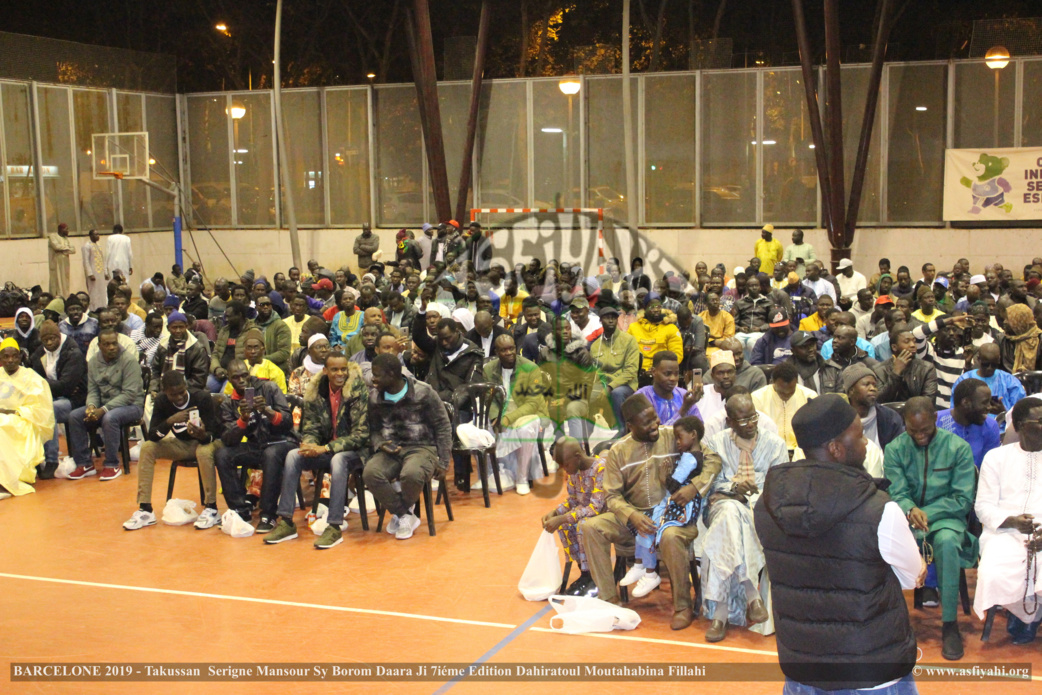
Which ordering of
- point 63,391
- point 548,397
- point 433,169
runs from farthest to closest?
1. point 433,169
2. point 63,391
3. point 548,397

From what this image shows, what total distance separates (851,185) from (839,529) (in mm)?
18008

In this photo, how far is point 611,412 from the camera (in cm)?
930

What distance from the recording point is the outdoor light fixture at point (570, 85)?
21250 mm

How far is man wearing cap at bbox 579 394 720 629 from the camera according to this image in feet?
19.5

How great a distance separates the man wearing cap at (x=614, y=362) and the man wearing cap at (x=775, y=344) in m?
1.07

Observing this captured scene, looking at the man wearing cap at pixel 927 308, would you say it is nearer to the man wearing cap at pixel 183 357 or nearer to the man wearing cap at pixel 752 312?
the man wearing cap at pixel 752 312

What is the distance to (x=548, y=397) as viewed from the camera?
890 centimetres

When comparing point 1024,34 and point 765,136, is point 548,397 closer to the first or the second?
point 765,136

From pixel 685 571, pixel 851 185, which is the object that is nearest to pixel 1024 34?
pixel 851 185

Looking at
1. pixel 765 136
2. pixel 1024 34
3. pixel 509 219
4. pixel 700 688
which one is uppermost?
pixel 1024 34

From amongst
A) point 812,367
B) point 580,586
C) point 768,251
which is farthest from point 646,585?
point 768,251

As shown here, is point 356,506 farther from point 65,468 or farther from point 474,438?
point 65,468

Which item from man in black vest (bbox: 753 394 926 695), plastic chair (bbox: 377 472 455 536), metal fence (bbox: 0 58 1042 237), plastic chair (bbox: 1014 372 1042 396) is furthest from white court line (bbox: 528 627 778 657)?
metal fence (bbox: 0 58 1042 237)

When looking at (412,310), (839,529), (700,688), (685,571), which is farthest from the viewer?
(412,310)
